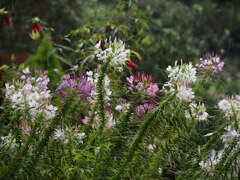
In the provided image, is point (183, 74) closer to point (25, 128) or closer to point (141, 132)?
point (141, 132)

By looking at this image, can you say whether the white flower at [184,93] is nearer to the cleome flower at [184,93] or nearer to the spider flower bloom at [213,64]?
the cleome flower at [184,93]

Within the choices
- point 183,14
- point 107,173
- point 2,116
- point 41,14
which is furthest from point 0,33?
point 107,173

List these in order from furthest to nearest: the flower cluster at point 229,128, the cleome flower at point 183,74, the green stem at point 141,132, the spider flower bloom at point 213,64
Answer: the spider flower bloom at point 213,64
the cleome flower at point 183,74
the flower cluster at point 229,128
the green stem at point 141,132

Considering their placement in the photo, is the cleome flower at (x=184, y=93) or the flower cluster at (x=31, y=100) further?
the flower cluster at (x=31, y=100)

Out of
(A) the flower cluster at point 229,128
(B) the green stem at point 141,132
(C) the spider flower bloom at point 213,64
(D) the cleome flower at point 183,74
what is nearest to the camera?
(B) the green stem at point 141,132

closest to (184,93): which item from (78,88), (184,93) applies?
(184,93)

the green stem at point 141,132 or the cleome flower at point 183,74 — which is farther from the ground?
the cleome flower at point 183,74

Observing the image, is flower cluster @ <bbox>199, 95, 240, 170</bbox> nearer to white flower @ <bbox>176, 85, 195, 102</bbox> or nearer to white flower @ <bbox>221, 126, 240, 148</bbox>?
white flower @ <bbox>221, 126, 240, 148</bbox>

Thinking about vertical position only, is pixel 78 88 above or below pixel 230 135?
above

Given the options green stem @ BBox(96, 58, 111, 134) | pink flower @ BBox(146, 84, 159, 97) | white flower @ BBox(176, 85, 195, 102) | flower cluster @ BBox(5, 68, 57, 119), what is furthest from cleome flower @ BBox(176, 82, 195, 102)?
flower cluster @ BBox(5, 68, 57, 119)

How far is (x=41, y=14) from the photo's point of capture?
6.12 m

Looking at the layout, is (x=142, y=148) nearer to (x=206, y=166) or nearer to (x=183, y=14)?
(x=206, y=166)

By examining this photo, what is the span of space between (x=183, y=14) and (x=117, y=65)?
16.9 ft

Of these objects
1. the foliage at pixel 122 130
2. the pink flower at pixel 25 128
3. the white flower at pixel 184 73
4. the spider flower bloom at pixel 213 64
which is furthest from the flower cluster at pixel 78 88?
the spider flower bloom at pixel 213 64
